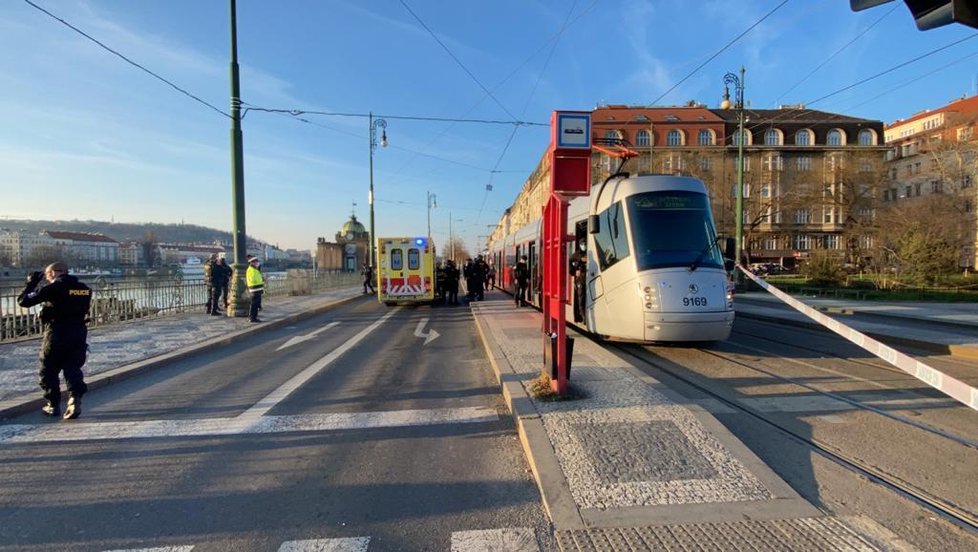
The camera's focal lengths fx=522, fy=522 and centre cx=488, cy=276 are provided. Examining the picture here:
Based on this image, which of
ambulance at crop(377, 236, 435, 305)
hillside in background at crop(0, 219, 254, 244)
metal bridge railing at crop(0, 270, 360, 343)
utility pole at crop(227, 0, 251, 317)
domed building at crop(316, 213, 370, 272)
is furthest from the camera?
domed building at crop(316, 213, 370, 272)

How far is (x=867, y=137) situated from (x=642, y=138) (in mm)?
29771

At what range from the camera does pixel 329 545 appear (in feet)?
10.2

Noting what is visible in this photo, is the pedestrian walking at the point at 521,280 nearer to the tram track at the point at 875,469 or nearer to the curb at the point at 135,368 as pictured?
the curb at the point at 135,368

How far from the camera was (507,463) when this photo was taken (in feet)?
14.4

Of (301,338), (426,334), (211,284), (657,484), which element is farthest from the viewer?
(211,284)

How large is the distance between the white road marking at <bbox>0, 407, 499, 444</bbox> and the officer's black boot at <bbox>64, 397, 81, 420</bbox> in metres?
0.18

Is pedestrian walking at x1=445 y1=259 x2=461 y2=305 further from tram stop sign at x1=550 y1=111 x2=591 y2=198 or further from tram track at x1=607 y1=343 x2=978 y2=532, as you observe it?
Result: tram stop sign at x1=550 y1=111 x2=591 y2=198

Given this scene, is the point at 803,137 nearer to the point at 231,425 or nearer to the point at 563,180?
the point at 563,180

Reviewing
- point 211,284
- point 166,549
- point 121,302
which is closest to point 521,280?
point 211,284

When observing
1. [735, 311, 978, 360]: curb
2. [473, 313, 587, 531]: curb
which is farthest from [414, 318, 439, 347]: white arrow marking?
[735, 311, 978, 360]: curb

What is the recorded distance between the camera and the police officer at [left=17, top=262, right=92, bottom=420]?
220 inches

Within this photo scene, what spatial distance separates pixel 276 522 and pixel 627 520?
2.26m

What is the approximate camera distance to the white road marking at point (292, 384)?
5.98 m

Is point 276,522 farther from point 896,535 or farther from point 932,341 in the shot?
point 932,341
